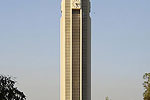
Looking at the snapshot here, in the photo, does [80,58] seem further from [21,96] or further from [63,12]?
[21,96]

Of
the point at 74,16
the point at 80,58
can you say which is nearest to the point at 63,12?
the point at 74,16

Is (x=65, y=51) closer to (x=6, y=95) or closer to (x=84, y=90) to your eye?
(x=84, y=90)

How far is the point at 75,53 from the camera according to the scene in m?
137

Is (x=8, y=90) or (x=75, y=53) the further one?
(x=75, y=53)

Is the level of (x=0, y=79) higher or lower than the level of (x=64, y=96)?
higher

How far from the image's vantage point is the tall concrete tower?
444ft

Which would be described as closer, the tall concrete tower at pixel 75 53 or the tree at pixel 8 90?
the tree at pixel 8 90

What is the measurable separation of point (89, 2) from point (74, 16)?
773 centimetres

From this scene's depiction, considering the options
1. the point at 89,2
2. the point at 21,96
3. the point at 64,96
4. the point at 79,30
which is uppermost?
the point at 89,2

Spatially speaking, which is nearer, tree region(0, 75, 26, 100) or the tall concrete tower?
tree region(0, 75, 26, 100)

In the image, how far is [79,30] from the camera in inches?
5379

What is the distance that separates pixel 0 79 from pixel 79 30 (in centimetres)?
8995

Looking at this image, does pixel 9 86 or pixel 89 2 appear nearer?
pixel 9 86

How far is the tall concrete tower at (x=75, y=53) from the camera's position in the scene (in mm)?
135375
